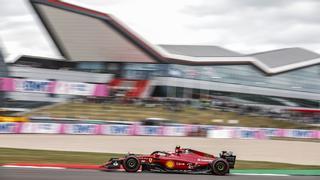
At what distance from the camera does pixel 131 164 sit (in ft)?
51.5

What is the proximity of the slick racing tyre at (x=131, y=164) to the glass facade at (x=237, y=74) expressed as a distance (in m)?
59.8

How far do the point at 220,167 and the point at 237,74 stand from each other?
7278 cm

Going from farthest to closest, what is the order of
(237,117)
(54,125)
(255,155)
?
(237,117) → (54,125) → (255,155)

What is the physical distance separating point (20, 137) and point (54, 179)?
20.1 meters

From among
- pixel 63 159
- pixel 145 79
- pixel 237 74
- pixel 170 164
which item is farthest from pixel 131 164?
pixel 237 74

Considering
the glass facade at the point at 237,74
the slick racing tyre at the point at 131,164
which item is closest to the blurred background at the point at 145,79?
the glass facade at the point at 237,74

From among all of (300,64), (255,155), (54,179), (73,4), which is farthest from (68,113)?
(300,64)

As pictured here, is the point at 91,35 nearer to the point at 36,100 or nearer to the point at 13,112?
the point at 36,100

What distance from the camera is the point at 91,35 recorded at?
77750 millimetres

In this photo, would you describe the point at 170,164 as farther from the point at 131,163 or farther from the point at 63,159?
the point at 63,159

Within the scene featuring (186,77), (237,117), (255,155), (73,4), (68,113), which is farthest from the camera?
(186,77)

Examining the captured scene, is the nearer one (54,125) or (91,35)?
(54,125)

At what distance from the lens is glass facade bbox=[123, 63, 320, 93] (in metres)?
77.0

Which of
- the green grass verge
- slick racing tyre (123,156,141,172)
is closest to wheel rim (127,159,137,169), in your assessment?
slick racing tyre (123,156,141,172)
